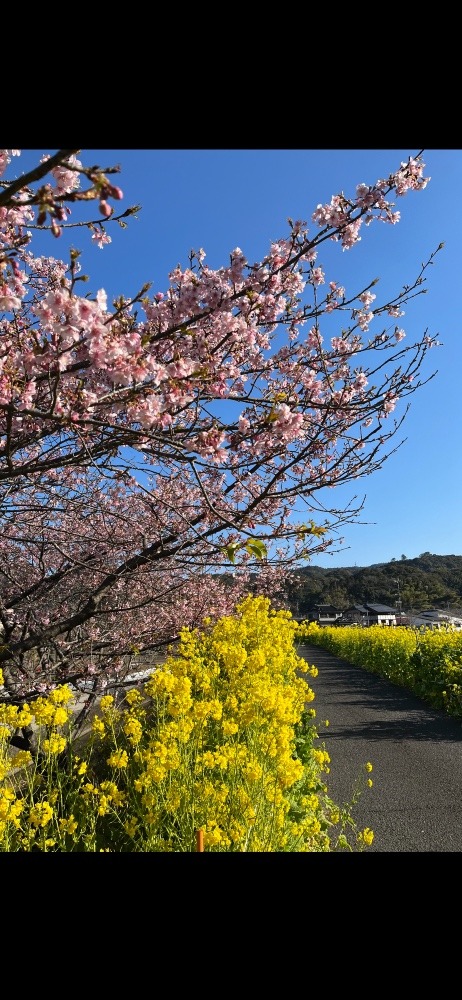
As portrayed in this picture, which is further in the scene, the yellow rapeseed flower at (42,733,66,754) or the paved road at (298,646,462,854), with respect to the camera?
the paved road at (298,646,462,854)

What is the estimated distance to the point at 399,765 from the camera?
241 inches

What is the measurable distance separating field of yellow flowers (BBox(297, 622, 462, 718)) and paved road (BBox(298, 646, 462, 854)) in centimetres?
31

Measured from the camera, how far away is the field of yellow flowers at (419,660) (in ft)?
29.7

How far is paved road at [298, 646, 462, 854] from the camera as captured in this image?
438 cm

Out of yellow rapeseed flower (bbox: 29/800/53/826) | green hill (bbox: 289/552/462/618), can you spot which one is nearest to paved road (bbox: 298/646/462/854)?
yellow rapeseed flower (bbox: 29/800/53/826)

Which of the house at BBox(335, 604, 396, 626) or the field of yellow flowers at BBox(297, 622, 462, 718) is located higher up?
the house at BBox(335, 604, 396, 626)

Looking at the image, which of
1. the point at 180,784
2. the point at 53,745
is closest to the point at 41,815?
the point at 53,745

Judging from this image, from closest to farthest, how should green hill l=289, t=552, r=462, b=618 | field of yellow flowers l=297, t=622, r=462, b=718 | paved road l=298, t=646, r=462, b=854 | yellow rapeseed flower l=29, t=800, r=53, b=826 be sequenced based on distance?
yellow rapeseed flower l=29, t=800, r=53, b=826, paved road l=298, t=646, r=462, b=854, field of yellow flowers l=297, t=622, r=462, b=718, green hill l=289, t=552, r=462, b=618

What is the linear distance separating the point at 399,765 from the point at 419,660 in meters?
5.66

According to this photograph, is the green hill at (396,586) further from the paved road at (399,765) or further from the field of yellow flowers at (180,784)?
the field of yellow flowers at (180,784)

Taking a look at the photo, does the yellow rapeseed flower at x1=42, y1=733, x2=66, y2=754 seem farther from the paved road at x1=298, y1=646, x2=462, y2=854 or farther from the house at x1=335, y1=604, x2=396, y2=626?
the house at x1=335, y1=604, x2=396, y2=626

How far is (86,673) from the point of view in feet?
15.6
